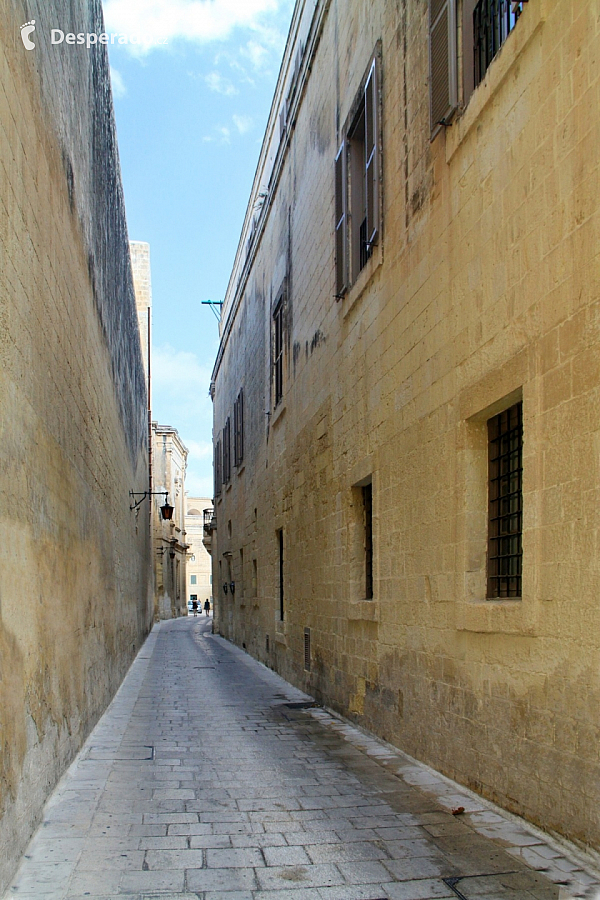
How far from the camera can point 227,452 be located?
23.1 meters

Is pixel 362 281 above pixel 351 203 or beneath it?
beneath

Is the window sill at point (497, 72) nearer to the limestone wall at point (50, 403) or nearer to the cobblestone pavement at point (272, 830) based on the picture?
the limestone wall at point (50, 403)

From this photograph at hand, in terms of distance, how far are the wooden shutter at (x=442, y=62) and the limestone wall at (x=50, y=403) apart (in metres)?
2.69

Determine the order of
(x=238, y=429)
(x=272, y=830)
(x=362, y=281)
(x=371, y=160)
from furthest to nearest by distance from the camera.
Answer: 1. (x=238, y=429)
2. (x=362, y=281)
3. (x=371, y=160)
4. (x=272, y=830)

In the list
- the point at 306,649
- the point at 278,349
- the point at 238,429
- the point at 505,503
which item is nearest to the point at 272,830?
the point at 505,503

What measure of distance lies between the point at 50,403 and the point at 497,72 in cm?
354

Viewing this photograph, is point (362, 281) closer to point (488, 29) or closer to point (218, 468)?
point (488, 29)

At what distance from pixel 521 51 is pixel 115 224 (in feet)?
25.1

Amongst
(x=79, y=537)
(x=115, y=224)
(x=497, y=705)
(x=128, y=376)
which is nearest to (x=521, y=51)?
(x=497, y=705)

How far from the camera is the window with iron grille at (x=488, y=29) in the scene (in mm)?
5398

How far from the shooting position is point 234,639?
21359 millimetres

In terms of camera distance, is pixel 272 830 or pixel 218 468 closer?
pixel 272 830

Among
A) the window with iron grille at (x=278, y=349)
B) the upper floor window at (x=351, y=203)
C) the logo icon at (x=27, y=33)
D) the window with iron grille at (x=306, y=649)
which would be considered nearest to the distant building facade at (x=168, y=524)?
the window with iron grille at (x=278, y=349)

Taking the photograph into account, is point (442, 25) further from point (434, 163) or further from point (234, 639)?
point (234, 639)
